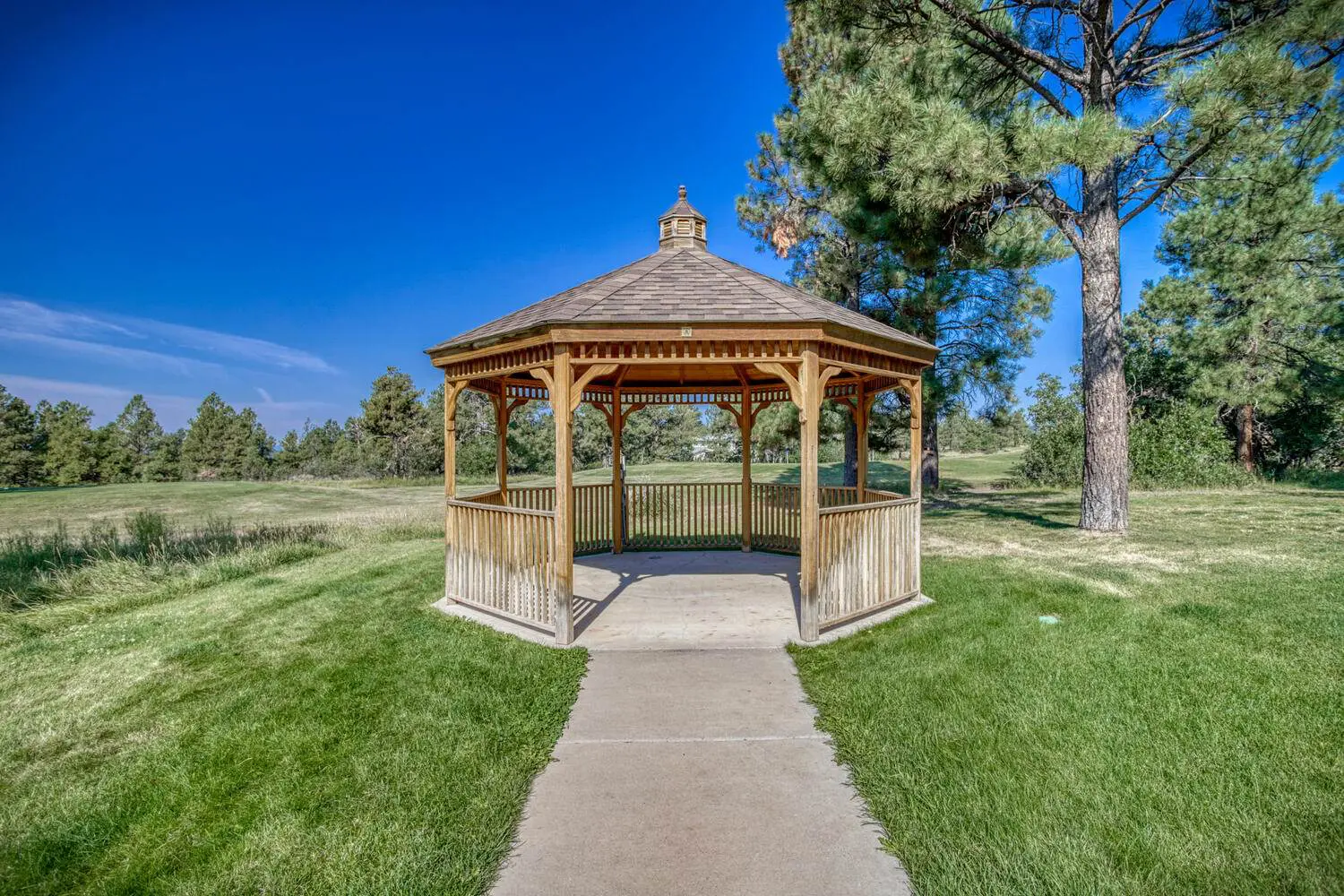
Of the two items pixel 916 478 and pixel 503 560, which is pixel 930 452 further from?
pixel 503 560

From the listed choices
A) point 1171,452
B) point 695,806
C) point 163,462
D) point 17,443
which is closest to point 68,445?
point 17,443

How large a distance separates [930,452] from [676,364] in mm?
14451

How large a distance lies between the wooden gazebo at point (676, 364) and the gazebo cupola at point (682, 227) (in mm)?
17

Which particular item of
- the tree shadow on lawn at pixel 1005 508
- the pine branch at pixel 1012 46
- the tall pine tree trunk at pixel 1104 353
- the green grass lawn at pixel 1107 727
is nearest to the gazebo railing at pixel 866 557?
the green grass lawn at pixel 1107 727

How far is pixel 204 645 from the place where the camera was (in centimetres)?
560

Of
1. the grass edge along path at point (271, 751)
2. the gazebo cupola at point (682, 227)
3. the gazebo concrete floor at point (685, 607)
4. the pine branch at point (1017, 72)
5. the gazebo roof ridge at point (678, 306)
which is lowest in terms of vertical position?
the grass edge along path at point (271, 751)

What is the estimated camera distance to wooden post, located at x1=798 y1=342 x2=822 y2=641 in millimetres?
5445

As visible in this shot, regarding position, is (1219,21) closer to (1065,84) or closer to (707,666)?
(1065,84)

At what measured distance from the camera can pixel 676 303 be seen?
5922mm

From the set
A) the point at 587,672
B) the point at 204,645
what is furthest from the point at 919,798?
the point at 204,645

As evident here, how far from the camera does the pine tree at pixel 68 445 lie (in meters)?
44.8

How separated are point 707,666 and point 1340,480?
946 inches

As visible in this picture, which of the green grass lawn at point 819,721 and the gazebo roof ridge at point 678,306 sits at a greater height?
the gazebo roof ridge at point 678,306

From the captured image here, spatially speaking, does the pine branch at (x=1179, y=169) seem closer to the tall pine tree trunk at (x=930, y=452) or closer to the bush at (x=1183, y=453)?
the tall pine tree trunk at (x=930, y=452)
